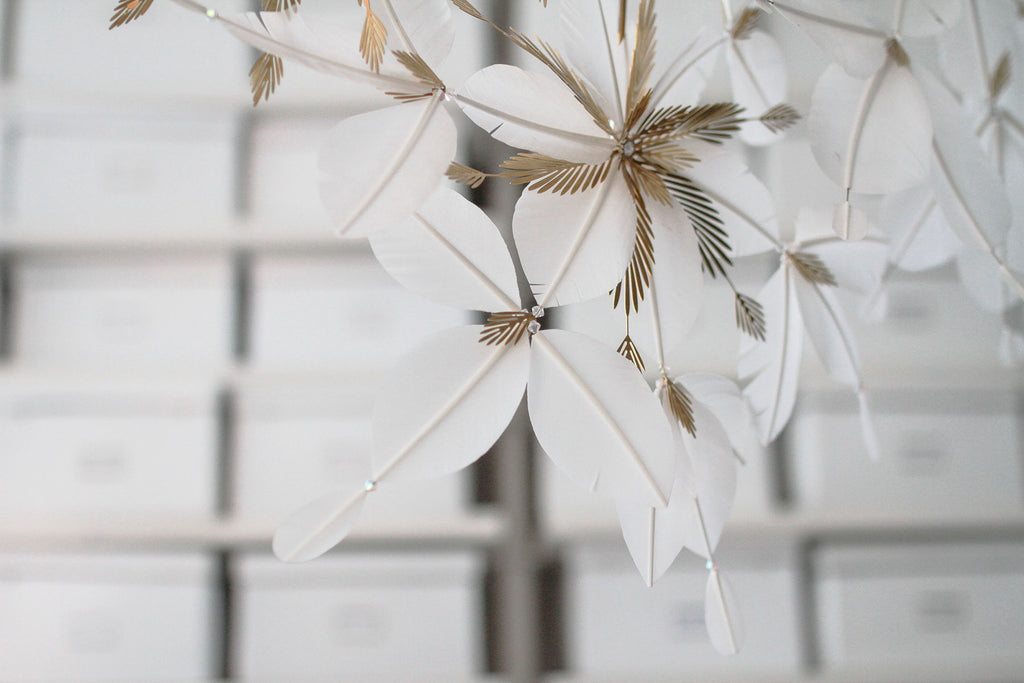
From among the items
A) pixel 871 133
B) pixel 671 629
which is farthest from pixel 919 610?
pixel 871 133

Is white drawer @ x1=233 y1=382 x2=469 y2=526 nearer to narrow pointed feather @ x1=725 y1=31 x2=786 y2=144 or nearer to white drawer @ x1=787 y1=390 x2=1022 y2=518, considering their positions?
white drawer @ x1=787 y1=390 x2=1022 y2=518

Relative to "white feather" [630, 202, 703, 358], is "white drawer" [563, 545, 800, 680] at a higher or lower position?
lower

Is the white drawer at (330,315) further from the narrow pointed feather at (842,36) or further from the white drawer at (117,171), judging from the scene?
the narrow pointed feather at (842,36)

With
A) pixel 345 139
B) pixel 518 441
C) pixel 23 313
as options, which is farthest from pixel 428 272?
pixel 23 313

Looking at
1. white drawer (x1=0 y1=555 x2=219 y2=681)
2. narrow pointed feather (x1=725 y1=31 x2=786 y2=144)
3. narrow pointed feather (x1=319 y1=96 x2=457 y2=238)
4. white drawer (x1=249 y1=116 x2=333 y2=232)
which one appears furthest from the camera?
white drawer (x1=249 y1=116 x2=333 y2=232)

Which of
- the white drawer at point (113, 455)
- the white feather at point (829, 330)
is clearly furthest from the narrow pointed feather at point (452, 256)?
the white drawer at point (113, 455)

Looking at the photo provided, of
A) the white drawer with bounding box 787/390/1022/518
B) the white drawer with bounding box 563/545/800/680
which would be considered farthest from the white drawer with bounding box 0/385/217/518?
the white drawer with bounding box 787/390/1022/518

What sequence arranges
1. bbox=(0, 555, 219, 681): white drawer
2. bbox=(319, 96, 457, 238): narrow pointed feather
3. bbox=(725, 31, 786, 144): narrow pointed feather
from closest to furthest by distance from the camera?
bbox=(319, 96, 457, 238): narrow pointed feather
bbox=(725, 31, 786, 144): narrow pointed feather
bbox=(0, 555, 219, 681): white drawer
